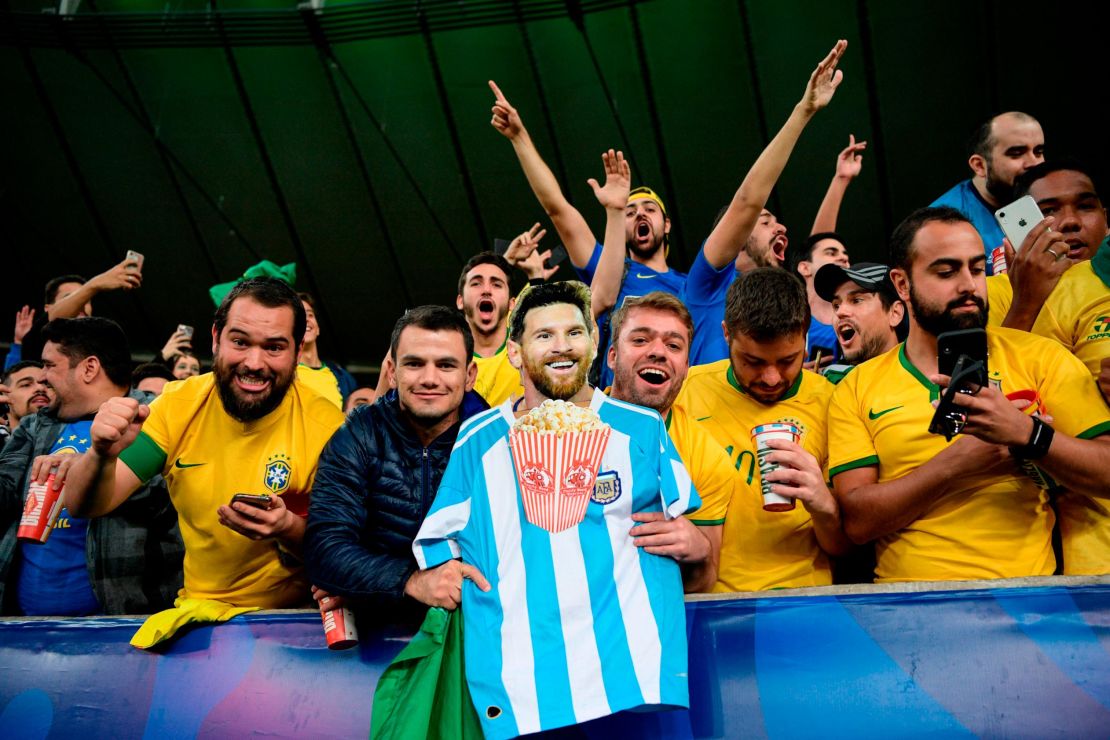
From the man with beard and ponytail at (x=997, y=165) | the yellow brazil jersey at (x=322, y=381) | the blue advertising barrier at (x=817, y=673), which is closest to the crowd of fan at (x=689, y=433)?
the blue advertising barrier at (x=817, y=673)

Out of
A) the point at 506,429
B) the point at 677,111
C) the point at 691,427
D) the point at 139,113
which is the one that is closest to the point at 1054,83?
Result: the point at 677,111

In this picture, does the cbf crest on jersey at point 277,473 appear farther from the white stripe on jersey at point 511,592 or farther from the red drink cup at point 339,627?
the white stripe on jersey at point 511,592

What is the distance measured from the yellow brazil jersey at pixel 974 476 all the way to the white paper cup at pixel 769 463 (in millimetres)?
489

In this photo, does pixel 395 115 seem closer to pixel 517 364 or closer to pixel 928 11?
pixel 928 11

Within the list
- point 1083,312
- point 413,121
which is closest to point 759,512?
point 1083,312

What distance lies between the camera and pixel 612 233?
481 centimetres

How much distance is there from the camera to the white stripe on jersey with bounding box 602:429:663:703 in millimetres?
2688

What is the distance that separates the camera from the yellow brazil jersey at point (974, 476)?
318 cm

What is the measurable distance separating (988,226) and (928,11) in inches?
268

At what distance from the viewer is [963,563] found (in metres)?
3.19

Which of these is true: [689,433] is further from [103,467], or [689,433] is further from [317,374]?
[317,374]

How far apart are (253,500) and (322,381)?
8.53 ft

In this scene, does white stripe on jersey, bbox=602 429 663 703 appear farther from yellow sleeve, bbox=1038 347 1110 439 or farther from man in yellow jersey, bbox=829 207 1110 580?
yellow sleeve, bbox=1038 347 1110 439

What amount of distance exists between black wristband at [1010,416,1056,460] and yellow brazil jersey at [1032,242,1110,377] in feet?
2.23
